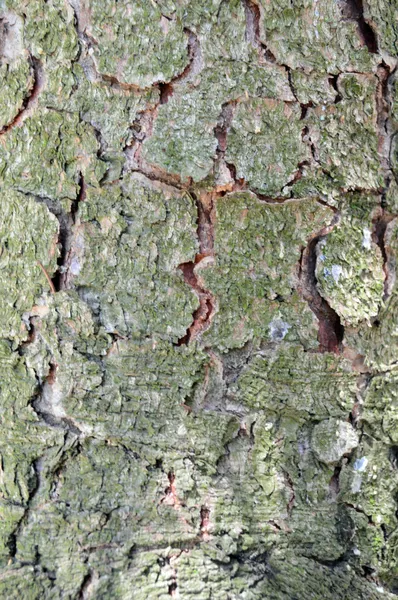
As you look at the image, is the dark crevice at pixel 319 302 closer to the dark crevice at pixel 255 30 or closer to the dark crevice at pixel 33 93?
the dark crevice at pixel 255 30

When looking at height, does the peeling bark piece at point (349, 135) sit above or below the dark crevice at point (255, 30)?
below

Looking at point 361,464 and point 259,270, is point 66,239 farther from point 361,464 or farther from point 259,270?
point 361,464

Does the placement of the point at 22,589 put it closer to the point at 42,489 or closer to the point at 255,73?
the point at 42,489

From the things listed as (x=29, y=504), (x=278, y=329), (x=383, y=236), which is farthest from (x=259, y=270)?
(x=29, y=504)

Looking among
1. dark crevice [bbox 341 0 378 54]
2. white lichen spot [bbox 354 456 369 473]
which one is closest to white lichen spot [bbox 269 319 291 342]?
white lichen spot [bbox 354 456 369 473]

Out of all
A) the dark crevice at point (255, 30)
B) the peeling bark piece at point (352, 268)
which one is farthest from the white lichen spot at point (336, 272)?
the dark crevice at point (255, 30)

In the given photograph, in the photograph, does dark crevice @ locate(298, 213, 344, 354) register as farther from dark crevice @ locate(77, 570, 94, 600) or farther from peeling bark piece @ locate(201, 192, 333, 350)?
dark crevice @ locate(77, 570, 94, 600)

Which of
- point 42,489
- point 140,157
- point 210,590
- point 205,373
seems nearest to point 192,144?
point 140,157
